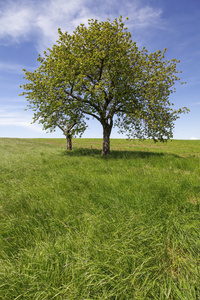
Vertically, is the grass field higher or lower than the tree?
lower

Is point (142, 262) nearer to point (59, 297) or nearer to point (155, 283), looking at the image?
point (155, 283)

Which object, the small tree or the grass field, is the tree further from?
the grass field

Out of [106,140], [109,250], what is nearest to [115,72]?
[106,140]

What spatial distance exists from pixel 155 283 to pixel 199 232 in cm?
128

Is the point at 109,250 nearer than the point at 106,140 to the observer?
Yes

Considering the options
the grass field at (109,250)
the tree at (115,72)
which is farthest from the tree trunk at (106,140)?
the grass field at (109,250)

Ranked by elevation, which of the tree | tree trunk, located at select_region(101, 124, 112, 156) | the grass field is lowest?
the grass field

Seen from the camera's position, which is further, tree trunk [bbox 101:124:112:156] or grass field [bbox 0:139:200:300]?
tree trunk [bbox 101:124:112:156]

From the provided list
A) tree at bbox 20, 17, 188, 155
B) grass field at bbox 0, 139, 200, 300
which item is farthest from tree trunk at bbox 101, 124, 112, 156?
grass field at bbox 0, 139, 200, 300

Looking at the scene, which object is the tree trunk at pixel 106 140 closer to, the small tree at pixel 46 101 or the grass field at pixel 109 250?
the small tree at pixel 46 101

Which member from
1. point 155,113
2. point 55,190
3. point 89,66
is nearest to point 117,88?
point 89,66

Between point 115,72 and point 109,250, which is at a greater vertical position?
point 115,72

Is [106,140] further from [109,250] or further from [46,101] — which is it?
[109,250]

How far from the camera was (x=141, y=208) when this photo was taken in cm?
381
